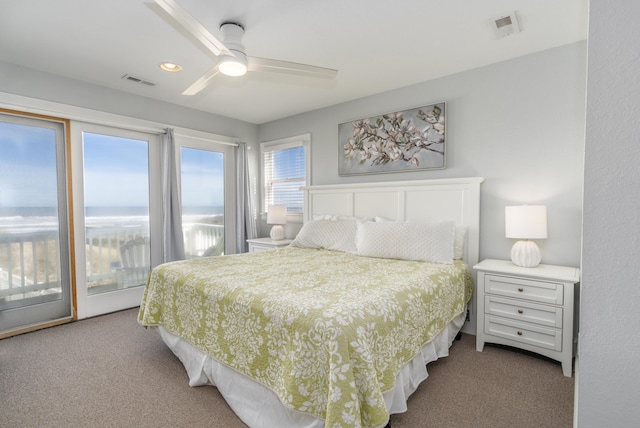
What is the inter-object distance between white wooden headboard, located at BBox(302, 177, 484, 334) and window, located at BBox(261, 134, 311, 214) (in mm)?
472

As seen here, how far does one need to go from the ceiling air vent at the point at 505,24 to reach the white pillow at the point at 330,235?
1.98m

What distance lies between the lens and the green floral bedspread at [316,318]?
1282 millimetres

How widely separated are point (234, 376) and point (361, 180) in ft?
8.33

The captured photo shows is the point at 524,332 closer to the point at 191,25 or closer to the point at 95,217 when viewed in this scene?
the point at 191,25

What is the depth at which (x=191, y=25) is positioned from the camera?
1.62m

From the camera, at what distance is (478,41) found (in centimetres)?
239

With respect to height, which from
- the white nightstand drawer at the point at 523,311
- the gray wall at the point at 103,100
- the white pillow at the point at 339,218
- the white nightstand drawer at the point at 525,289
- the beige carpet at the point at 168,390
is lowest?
the beige carpet at the point at 168,390

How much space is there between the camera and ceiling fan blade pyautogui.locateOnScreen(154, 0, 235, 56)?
1.45m

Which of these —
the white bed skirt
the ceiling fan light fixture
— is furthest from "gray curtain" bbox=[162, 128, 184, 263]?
the ceiling fan light fixture

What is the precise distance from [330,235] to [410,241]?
0.94 m

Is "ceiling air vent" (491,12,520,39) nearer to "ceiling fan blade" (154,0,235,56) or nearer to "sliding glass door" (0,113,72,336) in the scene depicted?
"ceiling fan blade" (154,0,235,56)

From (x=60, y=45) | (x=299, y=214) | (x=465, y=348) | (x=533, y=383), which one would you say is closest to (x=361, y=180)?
(x=299, y=214)

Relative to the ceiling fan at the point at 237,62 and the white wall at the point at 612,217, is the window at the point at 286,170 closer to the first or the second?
the ceiling fan at the point at 237,62

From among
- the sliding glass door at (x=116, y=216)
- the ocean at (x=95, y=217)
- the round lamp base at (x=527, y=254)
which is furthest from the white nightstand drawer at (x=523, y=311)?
the sliding glass door at (x=116, y=216)
